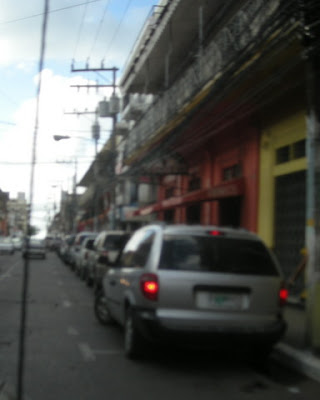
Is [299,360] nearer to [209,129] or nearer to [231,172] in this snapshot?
[209,129]

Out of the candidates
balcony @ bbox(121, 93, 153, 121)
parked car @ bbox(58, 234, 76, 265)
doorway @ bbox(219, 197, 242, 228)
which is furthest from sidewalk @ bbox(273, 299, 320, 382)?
balcony @ bbox(121, 93, 153, 121)

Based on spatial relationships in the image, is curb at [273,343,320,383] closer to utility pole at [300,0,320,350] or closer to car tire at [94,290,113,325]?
utility pole at [300,0,320,350]

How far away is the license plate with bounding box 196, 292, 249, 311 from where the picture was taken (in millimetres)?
6641

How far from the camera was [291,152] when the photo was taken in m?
14.2

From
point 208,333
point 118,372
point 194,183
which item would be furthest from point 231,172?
point 118,372

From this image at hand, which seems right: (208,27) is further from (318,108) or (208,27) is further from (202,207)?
(318,108)

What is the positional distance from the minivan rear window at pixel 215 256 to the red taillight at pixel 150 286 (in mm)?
178

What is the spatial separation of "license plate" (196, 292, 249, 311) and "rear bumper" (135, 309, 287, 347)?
22 cm

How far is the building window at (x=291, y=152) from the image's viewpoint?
13.8 m

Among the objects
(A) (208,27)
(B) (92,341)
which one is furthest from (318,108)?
(A) (208,27)

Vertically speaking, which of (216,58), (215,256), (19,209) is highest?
(216,58)

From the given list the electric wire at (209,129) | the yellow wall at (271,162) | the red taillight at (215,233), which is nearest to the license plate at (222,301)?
the red taillight at (215,233)

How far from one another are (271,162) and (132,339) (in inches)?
360

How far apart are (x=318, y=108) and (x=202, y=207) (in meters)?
14.4
